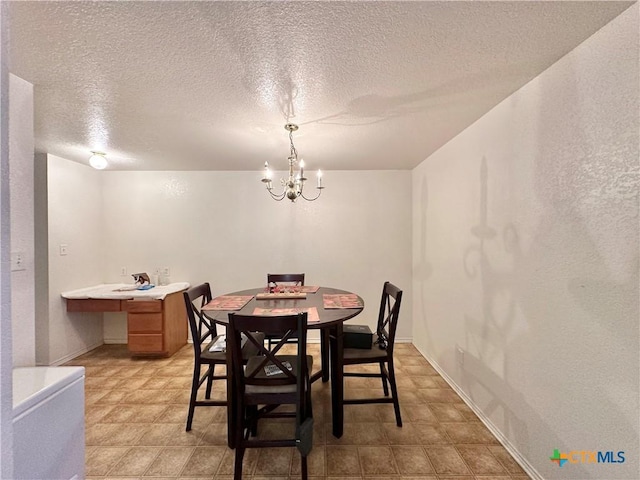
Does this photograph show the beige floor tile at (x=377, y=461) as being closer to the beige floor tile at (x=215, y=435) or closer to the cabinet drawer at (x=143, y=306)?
the beige floor tile at (x=215, y=435)

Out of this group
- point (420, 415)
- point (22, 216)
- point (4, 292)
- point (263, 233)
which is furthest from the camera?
point (263, 233)

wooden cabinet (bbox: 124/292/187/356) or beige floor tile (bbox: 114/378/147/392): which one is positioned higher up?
wooden cabinet (bbox: 124/292/187/356)

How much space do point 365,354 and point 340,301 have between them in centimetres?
43

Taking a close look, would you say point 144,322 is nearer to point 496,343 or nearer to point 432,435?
point 432,435

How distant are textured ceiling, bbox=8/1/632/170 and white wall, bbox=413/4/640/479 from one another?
0.22m

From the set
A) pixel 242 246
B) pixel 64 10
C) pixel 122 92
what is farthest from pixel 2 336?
pixel 242 246

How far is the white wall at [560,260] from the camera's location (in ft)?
3.70

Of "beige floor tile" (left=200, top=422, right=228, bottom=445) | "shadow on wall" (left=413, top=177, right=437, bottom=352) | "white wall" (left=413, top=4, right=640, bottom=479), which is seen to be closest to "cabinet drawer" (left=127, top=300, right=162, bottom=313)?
"beige floor tile" (left=200, top=422, right=228, bottom=445)

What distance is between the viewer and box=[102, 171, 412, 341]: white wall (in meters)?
3.67

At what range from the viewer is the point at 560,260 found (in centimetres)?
140

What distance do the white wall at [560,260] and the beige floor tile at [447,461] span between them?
36cm

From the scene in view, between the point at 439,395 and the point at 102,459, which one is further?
the point at 439,395

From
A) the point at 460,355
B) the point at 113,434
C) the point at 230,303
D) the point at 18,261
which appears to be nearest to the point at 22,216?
the point at 18,261

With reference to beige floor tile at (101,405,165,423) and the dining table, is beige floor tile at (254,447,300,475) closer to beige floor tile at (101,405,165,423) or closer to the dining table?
the dining table
